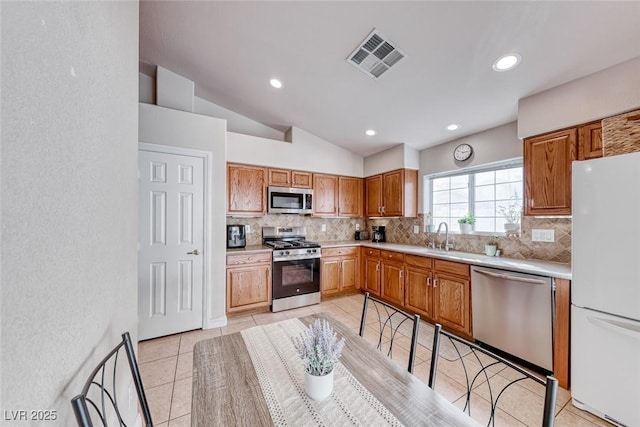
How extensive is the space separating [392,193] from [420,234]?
2.59ft

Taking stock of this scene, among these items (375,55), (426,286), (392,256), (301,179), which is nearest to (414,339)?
(426,286)

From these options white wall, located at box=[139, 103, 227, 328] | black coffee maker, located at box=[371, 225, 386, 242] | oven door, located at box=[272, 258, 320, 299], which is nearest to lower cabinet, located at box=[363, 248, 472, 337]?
black coffee maker, located at box=[371, 225, 386, 242]

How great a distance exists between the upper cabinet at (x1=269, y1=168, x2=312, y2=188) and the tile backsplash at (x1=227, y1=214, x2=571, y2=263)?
1.81 feet

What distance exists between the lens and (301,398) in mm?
846

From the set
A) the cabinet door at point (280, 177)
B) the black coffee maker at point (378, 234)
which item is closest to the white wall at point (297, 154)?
the cabinet door at point (280, 177)

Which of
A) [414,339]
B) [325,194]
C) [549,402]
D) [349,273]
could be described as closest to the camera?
[549,402]

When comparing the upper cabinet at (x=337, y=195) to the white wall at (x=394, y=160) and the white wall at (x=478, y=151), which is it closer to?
the white wall at (x=394, y=160)

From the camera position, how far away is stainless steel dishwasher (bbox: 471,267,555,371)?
200cm

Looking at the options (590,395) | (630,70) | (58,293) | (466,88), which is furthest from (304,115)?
(590,395)

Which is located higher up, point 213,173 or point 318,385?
point 213,173

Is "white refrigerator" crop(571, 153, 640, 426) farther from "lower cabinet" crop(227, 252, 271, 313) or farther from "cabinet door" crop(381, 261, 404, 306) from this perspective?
"lower cabinet" crop(227, 252, 271, 313)

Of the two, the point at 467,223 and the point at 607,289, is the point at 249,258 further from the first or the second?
the point at 607,289

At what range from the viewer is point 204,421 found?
73cm

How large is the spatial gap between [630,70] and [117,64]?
10.9ft
